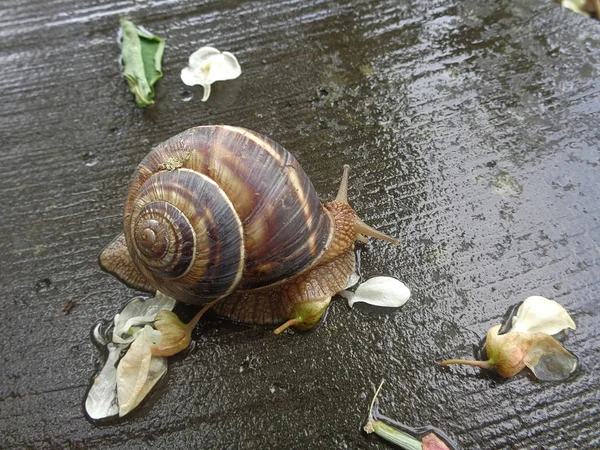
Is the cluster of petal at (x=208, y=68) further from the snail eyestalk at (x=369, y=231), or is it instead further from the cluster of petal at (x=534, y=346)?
the cluster of petal at (x=534, y=346)

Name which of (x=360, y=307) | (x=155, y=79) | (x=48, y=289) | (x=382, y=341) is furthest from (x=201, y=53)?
(x=382, y=341)

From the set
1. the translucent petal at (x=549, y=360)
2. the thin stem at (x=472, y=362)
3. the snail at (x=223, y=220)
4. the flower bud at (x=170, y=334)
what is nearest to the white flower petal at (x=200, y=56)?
the snail at (x=223, y=220)

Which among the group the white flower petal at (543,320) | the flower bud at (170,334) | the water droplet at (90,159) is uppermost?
the water droplet at (90,159)

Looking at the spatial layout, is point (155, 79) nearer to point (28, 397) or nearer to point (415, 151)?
point (415, 151)

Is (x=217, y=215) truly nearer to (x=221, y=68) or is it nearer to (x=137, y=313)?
(x=137, y=313)

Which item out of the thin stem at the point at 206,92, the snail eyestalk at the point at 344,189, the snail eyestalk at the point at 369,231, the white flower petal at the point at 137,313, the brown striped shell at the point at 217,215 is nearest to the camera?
the brown striped shell at the point at 217,215

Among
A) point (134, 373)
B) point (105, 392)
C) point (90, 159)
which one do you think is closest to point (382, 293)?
point (134, 373)
